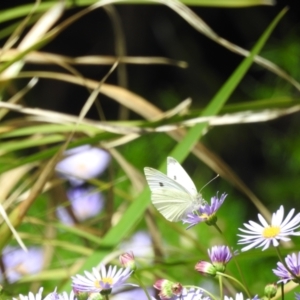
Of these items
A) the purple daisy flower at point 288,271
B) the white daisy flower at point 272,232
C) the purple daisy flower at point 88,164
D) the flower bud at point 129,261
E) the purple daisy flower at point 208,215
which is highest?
the purple daisy flower at point 88,164

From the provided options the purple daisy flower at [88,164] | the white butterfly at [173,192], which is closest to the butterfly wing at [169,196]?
the white butterfly at [173,192]

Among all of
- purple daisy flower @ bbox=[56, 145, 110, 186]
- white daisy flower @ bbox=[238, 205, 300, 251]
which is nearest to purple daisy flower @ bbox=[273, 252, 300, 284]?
white daisy flower @ bbox=[238, 205, 300, 251]

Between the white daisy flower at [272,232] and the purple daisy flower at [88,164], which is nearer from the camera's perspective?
the white daisy flower at [272,232]

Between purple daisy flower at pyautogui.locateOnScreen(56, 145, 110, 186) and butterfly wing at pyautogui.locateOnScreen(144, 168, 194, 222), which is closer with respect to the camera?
butterfly wing at pyautogui.locateOnScreen(144, 168, 194, 222)

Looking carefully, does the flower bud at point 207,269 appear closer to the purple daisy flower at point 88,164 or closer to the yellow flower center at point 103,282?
the yellow flower center at point 103,282

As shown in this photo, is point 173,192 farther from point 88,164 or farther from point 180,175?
point 88,164

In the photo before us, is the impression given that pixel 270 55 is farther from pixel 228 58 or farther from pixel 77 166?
pixel 77 166

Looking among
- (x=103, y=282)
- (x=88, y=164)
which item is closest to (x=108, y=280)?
(x=103, y=282)

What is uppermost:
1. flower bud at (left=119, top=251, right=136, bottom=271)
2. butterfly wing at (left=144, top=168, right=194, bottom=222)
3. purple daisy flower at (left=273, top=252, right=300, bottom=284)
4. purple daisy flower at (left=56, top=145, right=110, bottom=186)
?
purple daisy flower at (left=56, top=145, right=110, bottom=186)

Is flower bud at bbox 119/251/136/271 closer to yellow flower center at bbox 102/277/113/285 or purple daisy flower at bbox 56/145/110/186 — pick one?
yellow flower center at bbox 102/277/113/285

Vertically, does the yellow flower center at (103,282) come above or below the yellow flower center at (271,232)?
below
